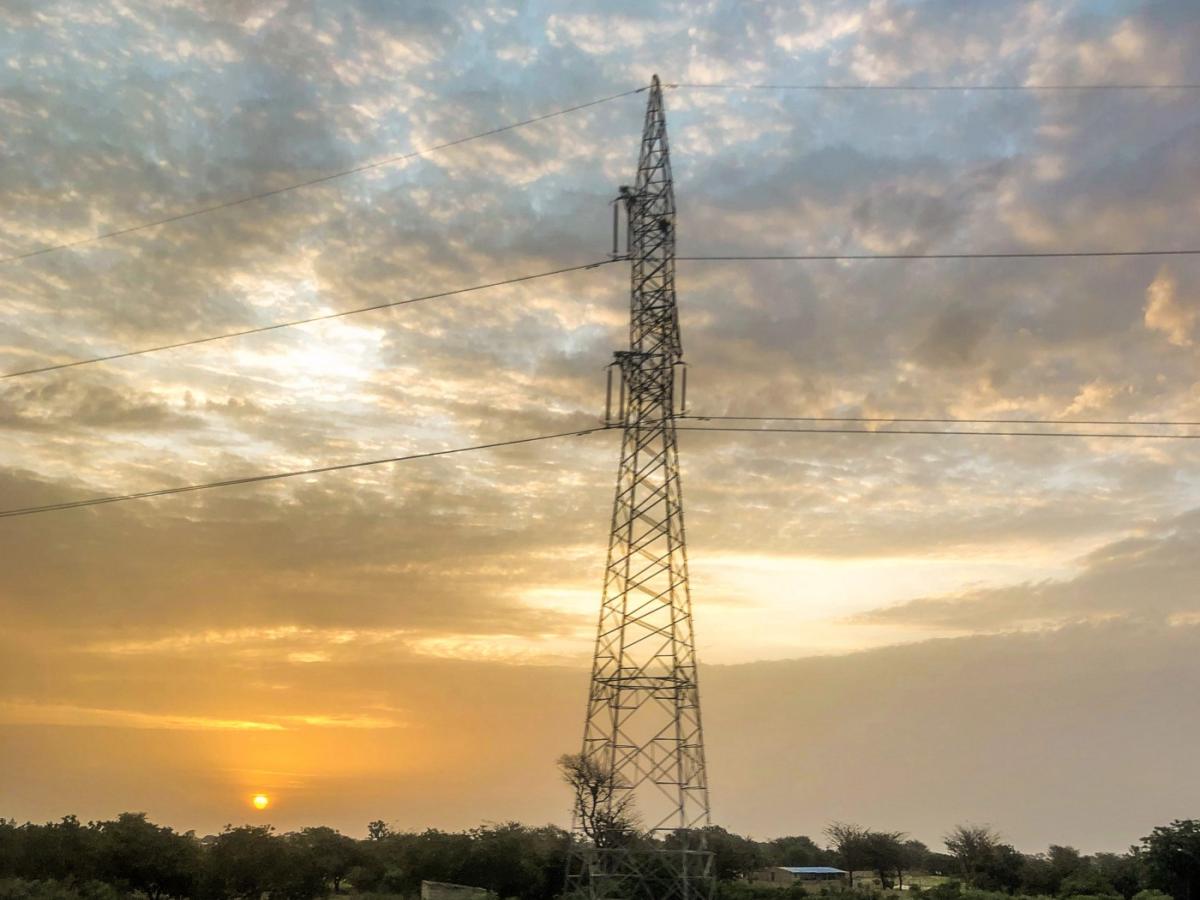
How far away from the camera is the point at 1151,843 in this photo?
56938 millimetres

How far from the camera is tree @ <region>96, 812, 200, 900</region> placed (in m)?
61.2

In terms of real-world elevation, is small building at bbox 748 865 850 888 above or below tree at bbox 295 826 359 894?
below

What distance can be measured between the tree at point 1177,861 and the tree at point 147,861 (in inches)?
2134

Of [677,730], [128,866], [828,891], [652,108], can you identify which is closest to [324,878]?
[128,866]

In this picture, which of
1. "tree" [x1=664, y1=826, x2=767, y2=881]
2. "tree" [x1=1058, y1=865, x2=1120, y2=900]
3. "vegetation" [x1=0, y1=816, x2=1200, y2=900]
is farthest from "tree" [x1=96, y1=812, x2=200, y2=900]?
"tree" [x1=1058, y1=865, x2=1120, y2=900]

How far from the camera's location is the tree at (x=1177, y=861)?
54719mm

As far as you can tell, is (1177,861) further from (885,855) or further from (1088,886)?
(885,855)

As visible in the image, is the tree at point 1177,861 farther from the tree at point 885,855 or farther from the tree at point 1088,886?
the tree at point 885,855

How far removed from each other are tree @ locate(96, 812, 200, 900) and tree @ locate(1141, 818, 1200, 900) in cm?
5421

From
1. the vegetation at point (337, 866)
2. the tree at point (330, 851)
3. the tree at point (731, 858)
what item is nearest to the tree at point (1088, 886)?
the vegetation at point (337, 866)

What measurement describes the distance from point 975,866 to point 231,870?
56643mm

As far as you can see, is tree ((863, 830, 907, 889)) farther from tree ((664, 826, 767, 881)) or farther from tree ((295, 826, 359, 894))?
tree ((295, 826, 359, 894))

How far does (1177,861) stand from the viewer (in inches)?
2164

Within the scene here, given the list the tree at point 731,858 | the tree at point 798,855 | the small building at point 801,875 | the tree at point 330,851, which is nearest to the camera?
the tree at point 330,851
